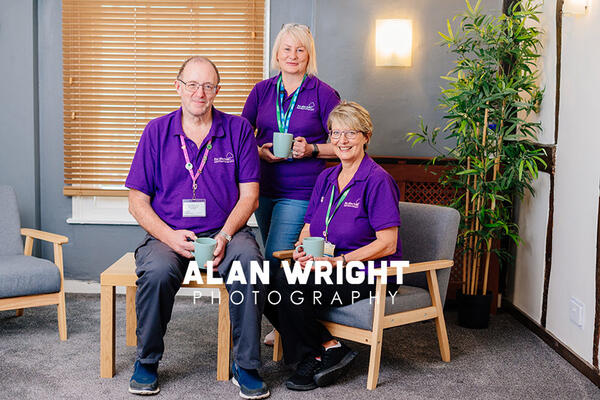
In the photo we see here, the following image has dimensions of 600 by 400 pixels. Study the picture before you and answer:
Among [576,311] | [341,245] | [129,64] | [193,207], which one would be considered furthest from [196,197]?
[576,311]

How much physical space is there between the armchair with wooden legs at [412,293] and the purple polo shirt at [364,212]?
0.21 metres

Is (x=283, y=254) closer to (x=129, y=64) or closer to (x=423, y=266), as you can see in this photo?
(x=423, y=266)

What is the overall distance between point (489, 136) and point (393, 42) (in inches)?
37.0

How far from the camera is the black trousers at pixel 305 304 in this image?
2805mm

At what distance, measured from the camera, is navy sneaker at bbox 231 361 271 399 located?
2713mm

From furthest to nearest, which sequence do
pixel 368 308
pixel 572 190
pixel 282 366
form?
pixel 572 190 → pixel 282 366 → pixel 368 308

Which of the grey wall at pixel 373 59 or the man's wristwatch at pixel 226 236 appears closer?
the man's wristwatch at pixel 226 236

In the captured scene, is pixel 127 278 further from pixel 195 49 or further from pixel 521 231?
pixel 521 231

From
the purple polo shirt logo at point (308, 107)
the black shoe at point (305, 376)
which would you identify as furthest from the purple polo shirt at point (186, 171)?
the black shoe at point (305, 376)

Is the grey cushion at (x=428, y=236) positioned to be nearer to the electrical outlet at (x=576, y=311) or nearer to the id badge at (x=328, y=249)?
the id badge at (x=328, y=249)

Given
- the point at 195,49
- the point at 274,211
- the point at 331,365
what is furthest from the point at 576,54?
the point at 195,49

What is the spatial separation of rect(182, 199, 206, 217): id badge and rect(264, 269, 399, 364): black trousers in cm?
48

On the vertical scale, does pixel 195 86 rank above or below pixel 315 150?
above

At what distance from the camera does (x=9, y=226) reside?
151 inches
